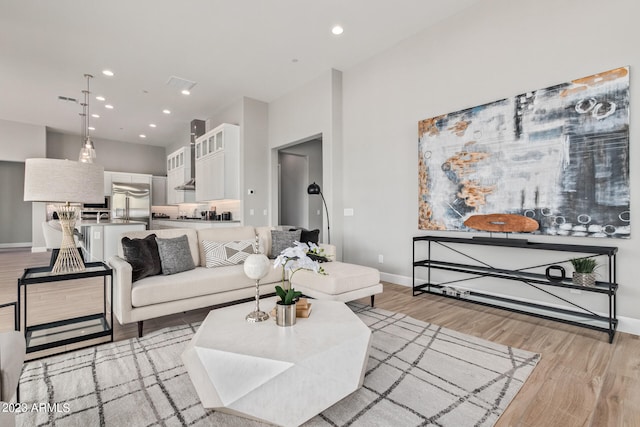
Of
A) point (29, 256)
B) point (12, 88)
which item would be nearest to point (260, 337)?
point (12, 88)

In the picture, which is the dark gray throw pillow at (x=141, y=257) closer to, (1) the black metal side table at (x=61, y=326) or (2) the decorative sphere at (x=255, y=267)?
(1) the black metal side table at (x=61, y=326)

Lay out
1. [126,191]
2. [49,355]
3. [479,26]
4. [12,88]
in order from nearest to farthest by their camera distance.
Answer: [49,355] < [479,26] < [12,88] < [126,191]

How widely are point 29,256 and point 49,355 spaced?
676 centimetres

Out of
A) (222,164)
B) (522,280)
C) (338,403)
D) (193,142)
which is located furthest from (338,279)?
(193,142)

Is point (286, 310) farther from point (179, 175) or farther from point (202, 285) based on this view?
point (179, 175)

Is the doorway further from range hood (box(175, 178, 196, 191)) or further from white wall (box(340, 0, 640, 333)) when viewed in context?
white wall (box(340, 0, 640, 333))

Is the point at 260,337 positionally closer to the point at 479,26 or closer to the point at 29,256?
the point at 479,26

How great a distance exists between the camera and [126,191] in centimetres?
901

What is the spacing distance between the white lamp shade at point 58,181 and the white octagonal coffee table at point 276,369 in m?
1.69

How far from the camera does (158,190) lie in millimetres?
9805

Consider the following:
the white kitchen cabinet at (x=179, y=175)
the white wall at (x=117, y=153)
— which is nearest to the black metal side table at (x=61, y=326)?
the white kitchen cabinet at (x=179, y=175)

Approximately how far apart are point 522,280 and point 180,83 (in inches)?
229

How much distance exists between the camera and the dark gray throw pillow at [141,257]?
8.78ft

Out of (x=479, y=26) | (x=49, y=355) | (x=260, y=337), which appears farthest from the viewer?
(x=479, y=26)
